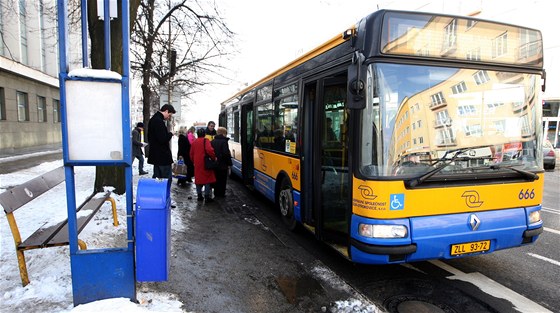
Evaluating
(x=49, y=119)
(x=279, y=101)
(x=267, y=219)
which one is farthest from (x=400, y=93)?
(x=49, y=119)

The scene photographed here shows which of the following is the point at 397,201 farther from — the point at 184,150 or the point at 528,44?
the point at 184,150

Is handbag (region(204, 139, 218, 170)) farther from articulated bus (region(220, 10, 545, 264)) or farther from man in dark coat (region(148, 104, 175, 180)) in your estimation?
articulated bus (region(220, 10, 545, 264))

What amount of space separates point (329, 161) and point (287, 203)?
4.62 feet

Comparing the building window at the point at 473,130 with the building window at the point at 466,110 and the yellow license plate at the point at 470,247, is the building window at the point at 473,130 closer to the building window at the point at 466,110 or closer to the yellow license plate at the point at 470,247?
the building window at the point at 466,110

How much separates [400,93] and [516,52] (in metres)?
1.52

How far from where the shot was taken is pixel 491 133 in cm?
370

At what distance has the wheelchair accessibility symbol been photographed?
341 cm

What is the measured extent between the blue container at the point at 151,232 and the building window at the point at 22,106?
69.8 ft

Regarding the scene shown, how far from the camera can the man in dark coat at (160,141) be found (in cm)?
640

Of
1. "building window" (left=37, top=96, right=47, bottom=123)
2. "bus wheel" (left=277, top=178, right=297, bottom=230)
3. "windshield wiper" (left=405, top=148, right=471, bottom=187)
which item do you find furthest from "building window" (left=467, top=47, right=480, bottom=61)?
"building window" (left=37, top=96, right=47, bottom=123)

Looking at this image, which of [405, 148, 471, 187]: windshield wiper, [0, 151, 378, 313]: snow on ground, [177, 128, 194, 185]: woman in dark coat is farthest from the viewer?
[177, 128, 194, 185]: woman in dark coat

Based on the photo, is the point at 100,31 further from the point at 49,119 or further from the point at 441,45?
the point at 49,119

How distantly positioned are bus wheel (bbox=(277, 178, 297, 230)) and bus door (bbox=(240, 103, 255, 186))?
316 cm

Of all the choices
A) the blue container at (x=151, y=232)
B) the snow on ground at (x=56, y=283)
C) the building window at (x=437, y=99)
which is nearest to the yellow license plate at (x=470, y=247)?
the snow on ground at (x=56, y=283)
